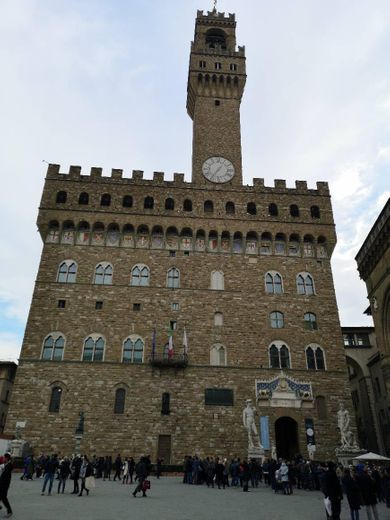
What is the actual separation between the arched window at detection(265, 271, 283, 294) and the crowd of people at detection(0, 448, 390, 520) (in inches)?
471

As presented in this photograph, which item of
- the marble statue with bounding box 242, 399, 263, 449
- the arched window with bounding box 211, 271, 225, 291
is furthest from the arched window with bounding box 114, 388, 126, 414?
the arched window with bounding box 211, 271, 225, 291

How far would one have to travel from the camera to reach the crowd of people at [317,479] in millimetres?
9648

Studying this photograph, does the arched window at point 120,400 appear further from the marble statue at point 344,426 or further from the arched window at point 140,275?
the marble statue at point 344,426

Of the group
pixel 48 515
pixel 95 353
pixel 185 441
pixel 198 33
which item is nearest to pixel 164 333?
pixel 95 353

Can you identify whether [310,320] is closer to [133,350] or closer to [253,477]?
[133,350]

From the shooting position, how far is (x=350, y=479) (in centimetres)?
988

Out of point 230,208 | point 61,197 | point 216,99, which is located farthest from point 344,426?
point 216,99

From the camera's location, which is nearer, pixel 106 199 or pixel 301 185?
pixel 106 199

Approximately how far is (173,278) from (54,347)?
9.04 m

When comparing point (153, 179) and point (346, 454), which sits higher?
point (153, 179)

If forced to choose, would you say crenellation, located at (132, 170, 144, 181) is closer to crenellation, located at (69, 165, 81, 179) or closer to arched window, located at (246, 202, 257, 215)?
crenellation, located at (69, 165, 81, 179)

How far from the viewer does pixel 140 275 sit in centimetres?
2916

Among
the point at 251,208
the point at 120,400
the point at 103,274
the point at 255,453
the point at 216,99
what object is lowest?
the point at 255,453

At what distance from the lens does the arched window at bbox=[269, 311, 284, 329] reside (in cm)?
2822
